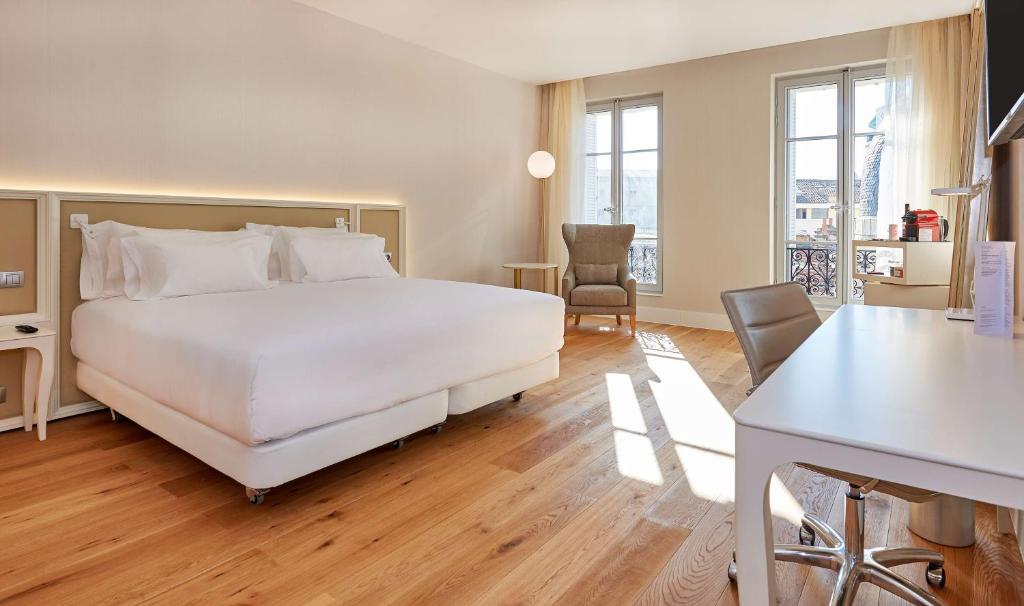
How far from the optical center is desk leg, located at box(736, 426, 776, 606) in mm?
897

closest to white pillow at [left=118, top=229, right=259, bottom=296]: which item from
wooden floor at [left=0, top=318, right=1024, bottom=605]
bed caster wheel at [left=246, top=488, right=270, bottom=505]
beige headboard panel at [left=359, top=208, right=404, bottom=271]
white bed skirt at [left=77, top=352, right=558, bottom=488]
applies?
white bed skirt at [left=77, top=352, right=558, bottom=488]

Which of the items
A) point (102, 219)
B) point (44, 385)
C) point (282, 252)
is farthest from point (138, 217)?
point (44, 385)

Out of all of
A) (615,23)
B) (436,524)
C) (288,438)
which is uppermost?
(615,23)

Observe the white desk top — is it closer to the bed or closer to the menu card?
the menu card

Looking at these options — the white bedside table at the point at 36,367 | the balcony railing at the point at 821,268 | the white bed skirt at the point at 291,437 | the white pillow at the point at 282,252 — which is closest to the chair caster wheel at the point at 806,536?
the white bed skirt at the point at 291,437

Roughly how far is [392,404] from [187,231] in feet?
6.29

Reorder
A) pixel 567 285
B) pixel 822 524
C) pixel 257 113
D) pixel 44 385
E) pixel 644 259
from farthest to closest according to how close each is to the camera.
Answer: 1. pixel 644 259
2. pixel 567 285
3. pixel 257 113
4. pixel 44 385
5. pixel 822 524

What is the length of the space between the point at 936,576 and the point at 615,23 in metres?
4.26

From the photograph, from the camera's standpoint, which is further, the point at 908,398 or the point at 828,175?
the point at 828,175

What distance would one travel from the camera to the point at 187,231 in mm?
3449

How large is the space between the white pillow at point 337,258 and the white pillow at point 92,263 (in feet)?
3.36

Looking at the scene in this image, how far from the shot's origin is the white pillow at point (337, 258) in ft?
12.5

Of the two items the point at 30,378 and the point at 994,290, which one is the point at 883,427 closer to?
the point at 994,290

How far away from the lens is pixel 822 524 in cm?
176
